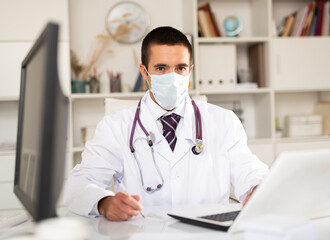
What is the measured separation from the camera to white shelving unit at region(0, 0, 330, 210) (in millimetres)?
2969

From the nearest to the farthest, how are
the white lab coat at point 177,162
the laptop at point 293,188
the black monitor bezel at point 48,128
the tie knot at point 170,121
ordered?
1. the black monitor bezel at point 48,128
2. the laptop at point 293,188
3. the white lab coat at point 177,162
4. the tie knot at point 170,121

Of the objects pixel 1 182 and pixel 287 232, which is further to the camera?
pixel 1 182

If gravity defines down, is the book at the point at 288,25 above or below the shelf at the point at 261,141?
above

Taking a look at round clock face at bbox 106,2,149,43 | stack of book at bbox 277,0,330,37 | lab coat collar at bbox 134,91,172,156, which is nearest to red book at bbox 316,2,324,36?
stack of book at bbox 277,0,330,37

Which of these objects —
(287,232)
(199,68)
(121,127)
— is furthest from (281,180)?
(199,68)

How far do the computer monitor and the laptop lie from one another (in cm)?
37

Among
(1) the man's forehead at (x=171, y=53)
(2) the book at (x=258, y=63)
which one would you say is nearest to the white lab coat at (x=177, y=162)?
(1) the man's forehead at (x=171, y=53)

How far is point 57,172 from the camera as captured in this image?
2.32 feet

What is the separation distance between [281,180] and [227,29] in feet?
8.69

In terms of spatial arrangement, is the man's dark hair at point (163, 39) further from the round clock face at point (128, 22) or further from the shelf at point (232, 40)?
the round clock face at point (128, 22)

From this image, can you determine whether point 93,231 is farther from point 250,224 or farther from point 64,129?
point 250,224

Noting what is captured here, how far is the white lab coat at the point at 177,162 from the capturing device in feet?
5.26

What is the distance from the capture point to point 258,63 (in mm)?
3344

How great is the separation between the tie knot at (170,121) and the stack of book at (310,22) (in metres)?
1.95
